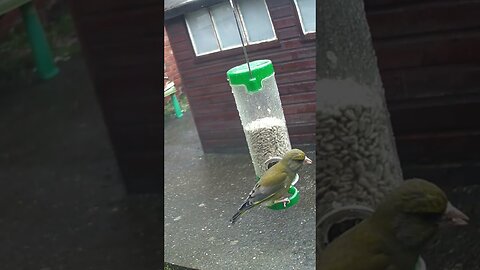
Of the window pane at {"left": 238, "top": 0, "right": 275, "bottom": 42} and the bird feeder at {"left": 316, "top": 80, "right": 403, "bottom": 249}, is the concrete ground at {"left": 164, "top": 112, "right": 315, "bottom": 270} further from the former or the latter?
the window pane at {"left": 238, "top": 0, "right": 275, "bottom": 42}

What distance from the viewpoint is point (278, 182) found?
62cm

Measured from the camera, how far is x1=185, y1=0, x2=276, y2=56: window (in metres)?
0.61

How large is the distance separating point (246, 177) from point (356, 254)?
167 millimetres

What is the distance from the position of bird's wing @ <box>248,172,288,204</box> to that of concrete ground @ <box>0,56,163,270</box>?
6.9 inches

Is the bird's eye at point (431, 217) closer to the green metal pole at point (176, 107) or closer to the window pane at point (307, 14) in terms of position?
the window pane at point (307, 14)

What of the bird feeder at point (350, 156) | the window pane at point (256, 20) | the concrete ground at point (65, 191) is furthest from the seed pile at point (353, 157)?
the concrete ground at point (65, 191)

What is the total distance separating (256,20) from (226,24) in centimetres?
4

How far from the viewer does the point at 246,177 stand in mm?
665

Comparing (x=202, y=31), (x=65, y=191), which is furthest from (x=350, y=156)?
(x=65, y=191)

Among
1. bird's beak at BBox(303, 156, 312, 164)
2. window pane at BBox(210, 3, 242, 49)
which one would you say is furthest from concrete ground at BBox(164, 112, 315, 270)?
window pane at BBox(210, 3, 242, 49)

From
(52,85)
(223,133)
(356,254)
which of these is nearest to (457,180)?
(356,254)

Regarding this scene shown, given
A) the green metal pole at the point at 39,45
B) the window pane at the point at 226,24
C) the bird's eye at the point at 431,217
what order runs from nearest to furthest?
the bird's eye at the point at 431,217
the window pane at the point at 226,24
the green metal pole at the point at 39,45

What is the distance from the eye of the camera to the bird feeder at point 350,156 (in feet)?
1.89

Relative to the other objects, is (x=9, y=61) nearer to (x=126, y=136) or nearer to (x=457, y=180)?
(x=126, y=136)
